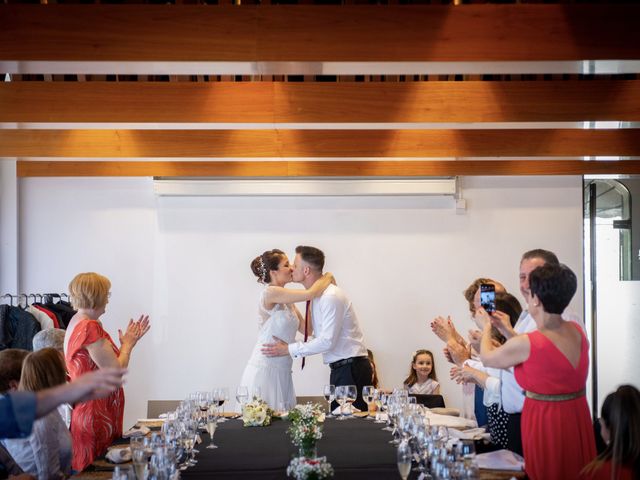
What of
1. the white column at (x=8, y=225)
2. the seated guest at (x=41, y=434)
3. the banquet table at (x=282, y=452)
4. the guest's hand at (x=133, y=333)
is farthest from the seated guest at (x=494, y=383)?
the white column at (x=8, y=225)

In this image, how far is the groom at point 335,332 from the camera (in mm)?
6020

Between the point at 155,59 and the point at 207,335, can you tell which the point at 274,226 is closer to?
the point at 207,335

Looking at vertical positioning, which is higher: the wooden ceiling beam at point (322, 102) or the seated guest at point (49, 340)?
the wooden ceiling beam at point (322, 102)

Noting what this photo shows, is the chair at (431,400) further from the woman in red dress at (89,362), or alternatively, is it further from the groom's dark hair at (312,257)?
the woman in red dress at (89,362)

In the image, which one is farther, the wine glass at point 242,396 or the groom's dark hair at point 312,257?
the groom's dark hair at point 312,257

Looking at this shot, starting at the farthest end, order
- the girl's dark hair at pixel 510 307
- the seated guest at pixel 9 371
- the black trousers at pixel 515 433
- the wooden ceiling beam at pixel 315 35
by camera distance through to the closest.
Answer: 1. the girl's dark hair at pixel 510 307
2. the black trousers at pixel 515 433
3. the wooden ceiling beam at pixel 315 35
4. the seated guest at pixel 9 371

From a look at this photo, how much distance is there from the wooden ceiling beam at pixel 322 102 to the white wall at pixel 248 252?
3.21 meters

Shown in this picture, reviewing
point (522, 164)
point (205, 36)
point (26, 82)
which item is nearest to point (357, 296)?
point (522, 164)

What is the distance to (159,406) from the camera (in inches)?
332

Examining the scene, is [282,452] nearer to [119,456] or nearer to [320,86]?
[119,456]

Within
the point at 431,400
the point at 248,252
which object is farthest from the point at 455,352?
the point at 248,252

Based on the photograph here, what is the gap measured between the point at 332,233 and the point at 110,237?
2189 mm

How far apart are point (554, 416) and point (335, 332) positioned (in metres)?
2.56

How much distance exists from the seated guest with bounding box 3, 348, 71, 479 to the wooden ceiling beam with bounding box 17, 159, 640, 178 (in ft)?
13.7
